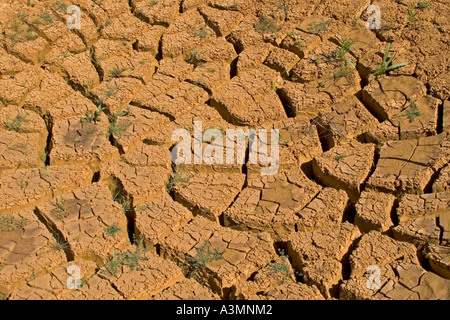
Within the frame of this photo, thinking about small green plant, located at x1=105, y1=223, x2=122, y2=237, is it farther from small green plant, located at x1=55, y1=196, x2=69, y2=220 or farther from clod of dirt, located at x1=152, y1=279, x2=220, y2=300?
clod of dirt, located at x1=152, y1=279, x2=220, y2=300

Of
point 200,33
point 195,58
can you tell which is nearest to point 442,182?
point 195,58

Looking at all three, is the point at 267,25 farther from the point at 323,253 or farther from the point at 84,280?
the point at 84,280

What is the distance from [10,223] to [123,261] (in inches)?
36.8

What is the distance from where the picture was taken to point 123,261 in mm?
4863

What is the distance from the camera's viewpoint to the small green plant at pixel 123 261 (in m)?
4.80

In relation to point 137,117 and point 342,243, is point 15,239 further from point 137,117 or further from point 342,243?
point 342,243

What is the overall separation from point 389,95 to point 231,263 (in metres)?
1.97

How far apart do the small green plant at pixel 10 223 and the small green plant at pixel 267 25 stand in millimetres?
2753

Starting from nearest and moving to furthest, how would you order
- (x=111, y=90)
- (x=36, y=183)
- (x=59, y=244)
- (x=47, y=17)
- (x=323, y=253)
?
(x=323, y=253), (x=59, y=244), (x=36, y=183), (x=111, y=90), (x=47, y=17)

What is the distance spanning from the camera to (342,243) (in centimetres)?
479

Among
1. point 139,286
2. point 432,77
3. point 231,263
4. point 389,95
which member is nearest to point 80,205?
point 139,286

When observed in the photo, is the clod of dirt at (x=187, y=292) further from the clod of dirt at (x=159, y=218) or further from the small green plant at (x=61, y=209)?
the small green plant at (x=61, y=209)

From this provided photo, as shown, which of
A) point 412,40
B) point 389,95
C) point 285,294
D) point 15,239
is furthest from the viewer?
point 412,40

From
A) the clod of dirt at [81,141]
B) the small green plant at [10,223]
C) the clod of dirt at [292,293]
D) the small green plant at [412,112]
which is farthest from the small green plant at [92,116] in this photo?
the small green plant at [412,112]
